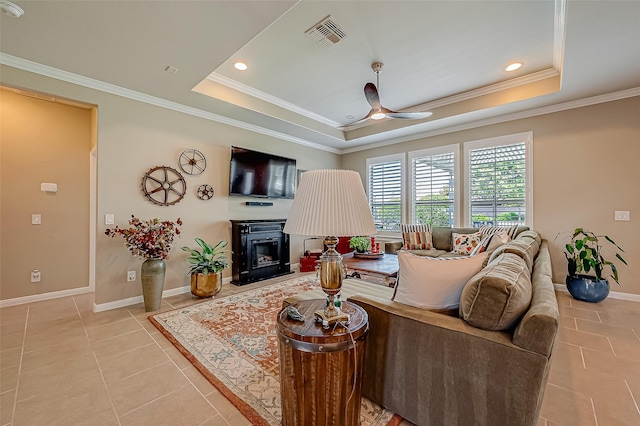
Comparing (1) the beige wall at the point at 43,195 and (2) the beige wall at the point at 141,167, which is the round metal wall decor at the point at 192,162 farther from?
(1) the beige wall at the point at 43,195

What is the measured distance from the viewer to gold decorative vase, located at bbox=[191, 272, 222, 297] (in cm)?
355

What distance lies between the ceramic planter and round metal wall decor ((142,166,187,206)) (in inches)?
220

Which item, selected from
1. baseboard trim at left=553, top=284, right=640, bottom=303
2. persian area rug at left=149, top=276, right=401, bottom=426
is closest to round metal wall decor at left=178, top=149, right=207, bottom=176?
persian area rug at left=149, top=276, right=401, bottom=426

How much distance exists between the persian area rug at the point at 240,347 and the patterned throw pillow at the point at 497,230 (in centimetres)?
335

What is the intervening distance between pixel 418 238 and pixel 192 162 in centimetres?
406

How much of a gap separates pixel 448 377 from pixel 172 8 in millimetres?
3097

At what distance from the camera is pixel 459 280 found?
4.75 ft

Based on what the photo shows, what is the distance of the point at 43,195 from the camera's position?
3.65 meters

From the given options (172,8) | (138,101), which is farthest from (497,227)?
(138,101)

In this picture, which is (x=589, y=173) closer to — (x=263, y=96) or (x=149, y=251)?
(x=263, y=96)

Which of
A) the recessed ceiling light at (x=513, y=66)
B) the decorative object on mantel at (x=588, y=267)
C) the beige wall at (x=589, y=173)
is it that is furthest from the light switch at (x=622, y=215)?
the recessed ceiling light at (x=513, y=66)

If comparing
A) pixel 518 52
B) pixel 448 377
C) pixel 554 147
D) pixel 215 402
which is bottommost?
pixel 215 402

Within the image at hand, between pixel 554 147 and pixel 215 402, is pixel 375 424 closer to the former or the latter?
pixel 215 402

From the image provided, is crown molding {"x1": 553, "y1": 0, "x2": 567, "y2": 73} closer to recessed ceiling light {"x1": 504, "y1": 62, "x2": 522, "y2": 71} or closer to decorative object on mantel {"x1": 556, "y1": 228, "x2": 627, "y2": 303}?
recessed ceiling light {"x1": 504, "y1": 62, "x2": 522, "y2": 71}
